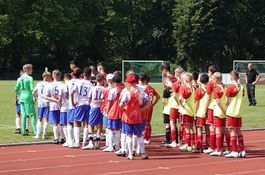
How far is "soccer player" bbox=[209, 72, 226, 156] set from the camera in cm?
1330

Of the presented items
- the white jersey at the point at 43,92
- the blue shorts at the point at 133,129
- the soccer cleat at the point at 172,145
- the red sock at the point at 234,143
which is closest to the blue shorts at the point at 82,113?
the white jersey at the point at 43,92

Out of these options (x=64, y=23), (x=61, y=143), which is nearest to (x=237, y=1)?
(x=64, y=23)

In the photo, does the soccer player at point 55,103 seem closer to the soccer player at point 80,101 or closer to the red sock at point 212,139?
the soccer player at point 80,101

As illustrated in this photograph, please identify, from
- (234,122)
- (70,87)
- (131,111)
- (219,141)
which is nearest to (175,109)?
(219,141)

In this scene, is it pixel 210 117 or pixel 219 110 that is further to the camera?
pixel 210 117

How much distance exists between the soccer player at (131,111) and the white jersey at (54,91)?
3122 mm

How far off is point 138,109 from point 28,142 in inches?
155

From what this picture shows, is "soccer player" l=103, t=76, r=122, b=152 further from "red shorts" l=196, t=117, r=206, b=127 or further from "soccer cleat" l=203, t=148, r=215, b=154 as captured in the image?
"soccer cleat" l=203, t=148, r=215, b=154

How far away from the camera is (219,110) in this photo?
1343 centimetres

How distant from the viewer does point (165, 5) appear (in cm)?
7538

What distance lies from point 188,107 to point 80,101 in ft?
Result: 8.95

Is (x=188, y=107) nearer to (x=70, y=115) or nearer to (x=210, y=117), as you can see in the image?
(x=210, y=117)

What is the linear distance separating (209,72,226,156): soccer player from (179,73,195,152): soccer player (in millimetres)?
717

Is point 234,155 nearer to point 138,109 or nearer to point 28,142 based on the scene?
point 138,109
